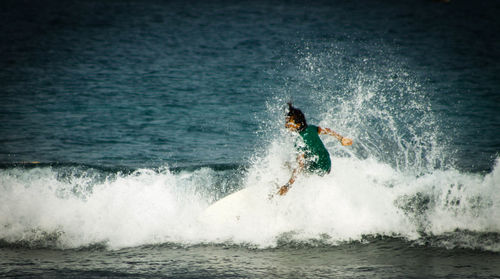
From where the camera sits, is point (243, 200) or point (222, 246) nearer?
point (222, 246)

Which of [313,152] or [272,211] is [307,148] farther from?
[272,211]

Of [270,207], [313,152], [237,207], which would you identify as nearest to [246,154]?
[237,207]

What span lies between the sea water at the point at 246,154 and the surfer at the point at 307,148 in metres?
0.30

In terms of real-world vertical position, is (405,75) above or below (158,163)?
above

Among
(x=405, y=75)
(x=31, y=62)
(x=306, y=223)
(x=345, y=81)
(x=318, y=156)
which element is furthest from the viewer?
(x=31, y=62)

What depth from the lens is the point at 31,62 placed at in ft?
82.9

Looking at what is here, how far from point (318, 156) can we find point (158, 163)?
5645 millimetres

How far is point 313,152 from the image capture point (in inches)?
296

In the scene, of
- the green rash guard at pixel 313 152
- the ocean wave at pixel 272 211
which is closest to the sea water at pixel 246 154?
the ocean wave at pixel 272 211

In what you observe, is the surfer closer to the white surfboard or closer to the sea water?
the sea water

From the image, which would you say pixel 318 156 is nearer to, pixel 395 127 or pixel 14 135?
pixel 395 127

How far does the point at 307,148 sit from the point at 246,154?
215 inches

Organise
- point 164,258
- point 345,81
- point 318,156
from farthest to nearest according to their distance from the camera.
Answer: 1. point 345,81
2. point 318,156
3. point 164,258

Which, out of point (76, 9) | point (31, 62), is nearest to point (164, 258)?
point (31, 62)
